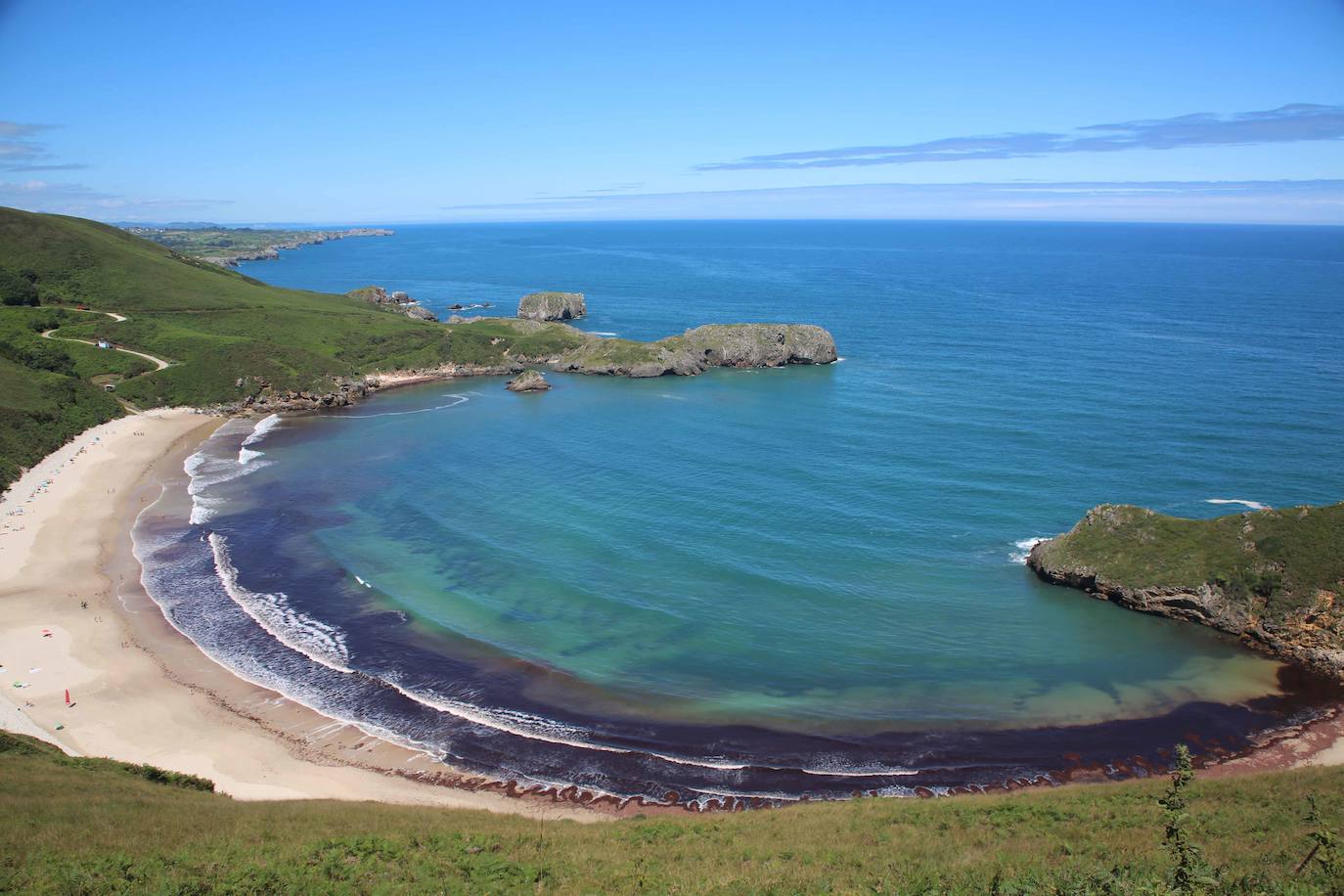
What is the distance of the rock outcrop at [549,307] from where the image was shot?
513 feet

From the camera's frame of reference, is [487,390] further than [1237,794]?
Yes

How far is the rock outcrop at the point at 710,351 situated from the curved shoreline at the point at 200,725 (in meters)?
73.5

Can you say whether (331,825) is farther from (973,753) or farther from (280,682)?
(973,753)

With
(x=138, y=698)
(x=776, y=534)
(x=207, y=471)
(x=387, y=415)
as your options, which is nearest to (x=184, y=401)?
(x=387, y=415)

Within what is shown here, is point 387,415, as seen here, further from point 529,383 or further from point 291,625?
point 291,625

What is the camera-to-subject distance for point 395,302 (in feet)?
577

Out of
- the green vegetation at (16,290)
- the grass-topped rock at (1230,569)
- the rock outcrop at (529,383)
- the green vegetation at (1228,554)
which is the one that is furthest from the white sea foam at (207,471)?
the green vegetation at (1228,554)

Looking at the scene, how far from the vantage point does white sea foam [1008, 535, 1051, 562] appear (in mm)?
55812

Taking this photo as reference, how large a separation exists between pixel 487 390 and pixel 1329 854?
10594 cm

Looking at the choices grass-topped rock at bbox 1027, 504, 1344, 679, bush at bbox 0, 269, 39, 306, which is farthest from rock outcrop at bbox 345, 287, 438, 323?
grass-topped rock at bbox 1027, 504, 1344, 679

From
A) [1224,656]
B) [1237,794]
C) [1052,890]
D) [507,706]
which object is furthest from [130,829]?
[1224,656]

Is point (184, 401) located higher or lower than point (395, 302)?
lower

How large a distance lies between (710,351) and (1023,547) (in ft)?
238

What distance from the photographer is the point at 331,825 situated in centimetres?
2677
